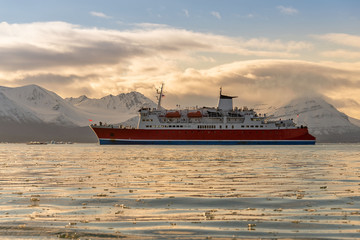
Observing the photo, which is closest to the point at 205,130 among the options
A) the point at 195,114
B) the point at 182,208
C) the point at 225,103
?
the point at 195,114

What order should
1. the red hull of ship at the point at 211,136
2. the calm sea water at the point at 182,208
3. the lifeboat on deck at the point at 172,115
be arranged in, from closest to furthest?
the calm sea water at the point at 182,208
the red hull of ship at the point at 211,136
the lifeboat on deck at the point at 172,115

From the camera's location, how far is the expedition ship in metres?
109

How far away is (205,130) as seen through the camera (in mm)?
110625

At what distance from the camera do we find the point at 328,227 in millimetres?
11594

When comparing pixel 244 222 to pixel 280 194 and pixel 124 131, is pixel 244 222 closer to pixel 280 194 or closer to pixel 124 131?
pixel 280 194

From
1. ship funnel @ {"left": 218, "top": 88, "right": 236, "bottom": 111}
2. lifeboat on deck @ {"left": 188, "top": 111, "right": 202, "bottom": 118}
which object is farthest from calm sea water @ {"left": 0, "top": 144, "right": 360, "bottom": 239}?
ship funnel @ {"left": 218, "top": 88, "right": 236, "bottom": 111}

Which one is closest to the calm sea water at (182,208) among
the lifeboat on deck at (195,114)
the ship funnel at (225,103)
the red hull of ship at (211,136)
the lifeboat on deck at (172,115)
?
the red hull of ship at (211,136)

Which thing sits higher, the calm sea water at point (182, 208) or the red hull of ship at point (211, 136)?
the red hull of ship at point (211, 136)

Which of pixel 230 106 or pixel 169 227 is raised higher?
pixel 230 106

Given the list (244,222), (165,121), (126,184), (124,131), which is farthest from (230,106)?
(244,222)

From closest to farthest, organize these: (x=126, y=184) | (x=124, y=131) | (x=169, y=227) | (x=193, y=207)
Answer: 1. (x=169, y=227)
2. (x=193, y=207)
3. (x=126, y=184)
4. (x=124, y=131)

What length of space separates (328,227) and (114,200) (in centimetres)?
729

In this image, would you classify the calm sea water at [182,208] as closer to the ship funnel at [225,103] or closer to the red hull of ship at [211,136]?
the red hull of ship at [211,136]

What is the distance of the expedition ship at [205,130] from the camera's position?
10944cm
